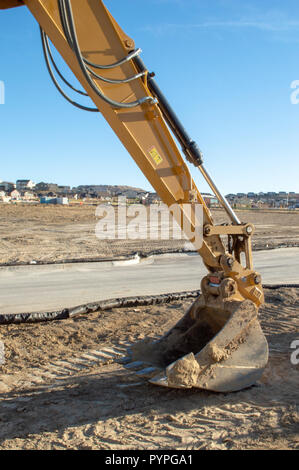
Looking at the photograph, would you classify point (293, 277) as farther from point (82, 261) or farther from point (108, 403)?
point (108, 403)

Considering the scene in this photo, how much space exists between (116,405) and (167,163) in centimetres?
261

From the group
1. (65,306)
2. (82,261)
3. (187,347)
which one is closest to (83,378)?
(187,347)

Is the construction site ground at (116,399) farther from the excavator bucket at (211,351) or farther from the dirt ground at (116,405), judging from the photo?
the excavator bucket at (211,351)

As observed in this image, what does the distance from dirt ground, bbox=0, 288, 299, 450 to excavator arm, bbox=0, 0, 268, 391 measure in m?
0.31

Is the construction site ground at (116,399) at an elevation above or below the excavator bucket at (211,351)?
below

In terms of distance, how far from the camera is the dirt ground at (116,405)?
3.70 metres

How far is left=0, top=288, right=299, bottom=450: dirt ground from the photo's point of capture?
3.70 meters

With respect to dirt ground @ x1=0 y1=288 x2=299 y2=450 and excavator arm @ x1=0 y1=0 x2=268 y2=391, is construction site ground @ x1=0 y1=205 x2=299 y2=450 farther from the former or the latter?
excavator arm @ x1=0 y1=0 x2=268 y2=391

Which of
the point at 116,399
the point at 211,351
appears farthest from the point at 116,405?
the point at 211,351

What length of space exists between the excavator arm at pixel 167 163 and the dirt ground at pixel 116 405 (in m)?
0.31

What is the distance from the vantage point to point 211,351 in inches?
168

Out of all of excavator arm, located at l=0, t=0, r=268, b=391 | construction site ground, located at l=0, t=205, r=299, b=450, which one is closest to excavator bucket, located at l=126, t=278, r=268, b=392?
excavator arm, located at l=0, t=0, r=268, b=391

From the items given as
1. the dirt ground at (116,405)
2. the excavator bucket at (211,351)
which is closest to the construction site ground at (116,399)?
the dirt ground at (116,405)
